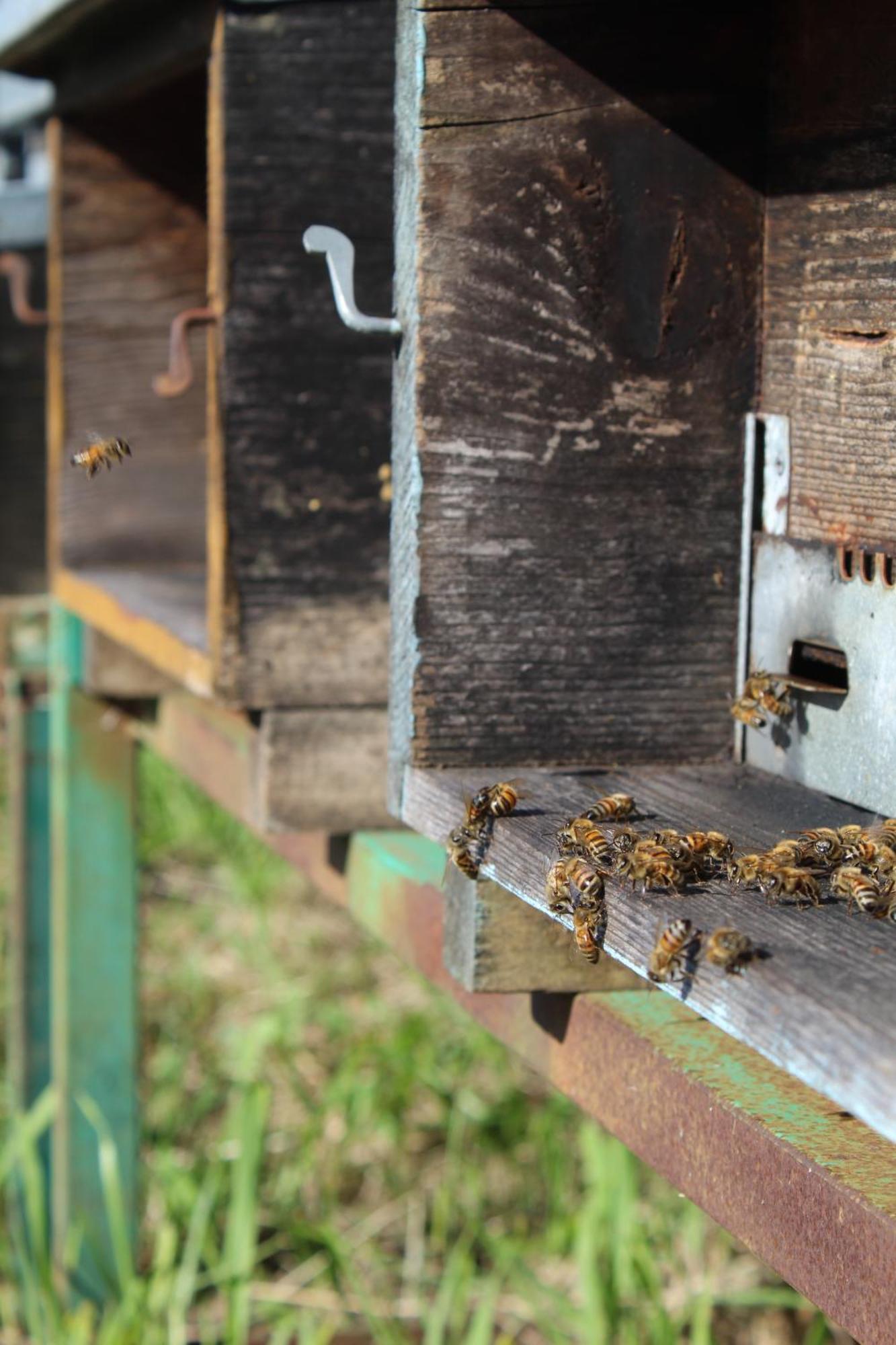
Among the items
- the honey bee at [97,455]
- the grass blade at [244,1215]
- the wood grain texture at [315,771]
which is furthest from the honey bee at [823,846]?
the grass blade at [244,1215]

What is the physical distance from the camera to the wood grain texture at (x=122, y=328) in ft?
10.6

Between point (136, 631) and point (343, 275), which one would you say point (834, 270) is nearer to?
point (343, 275)

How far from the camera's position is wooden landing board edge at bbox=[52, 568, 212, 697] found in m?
2.39

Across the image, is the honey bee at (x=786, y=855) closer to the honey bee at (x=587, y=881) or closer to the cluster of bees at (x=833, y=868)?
the cluster of bees at (x=833, y=868)

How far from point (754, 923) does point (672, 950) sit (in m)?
0.07

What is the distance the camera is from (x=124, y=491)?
11.0ft

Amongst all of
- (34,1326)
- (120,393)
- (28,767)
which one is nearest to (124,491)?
(120,393)

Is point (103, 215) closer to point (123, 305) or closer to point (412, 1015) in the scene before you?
point (123, 305)

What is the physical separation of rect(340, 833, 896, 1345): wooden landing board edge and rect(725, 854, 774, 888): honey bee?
223 millimetres

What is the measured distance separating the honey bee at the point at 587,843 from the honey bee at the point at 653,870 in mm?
24

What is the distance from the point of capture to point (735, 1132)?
4.48 ft

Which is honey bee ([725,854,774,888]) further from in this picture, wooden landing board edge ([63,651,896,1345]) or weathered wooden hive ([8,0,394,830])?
weathered wooden hive ([8,0,394,830])

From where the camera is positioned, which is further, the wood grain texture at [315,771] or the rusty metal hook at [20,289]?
the rusty metal hook at [20,289]

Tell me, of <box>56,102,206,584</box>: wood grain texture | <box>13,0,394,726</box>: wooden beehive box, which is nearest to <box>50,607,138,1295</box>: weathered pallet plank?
<box>56,102,206,584</box>: wood grain texture
